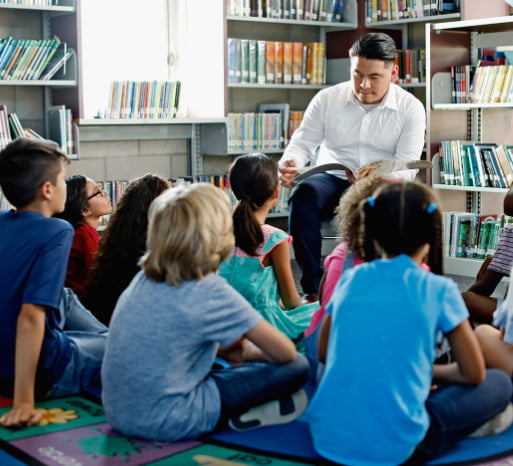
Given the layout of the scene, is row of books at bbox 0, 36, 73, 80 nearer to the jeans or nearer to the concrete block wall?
the concrete block wall

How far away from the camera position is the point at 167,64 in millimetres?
5148

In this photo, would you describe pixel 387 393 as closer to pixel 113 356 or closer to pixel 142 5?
pixel 113 356

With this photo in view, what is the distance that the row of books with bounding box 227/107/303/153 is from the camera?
5046mm

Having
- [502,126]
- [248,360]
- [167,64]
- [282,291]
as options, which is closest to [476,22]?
[502,126]

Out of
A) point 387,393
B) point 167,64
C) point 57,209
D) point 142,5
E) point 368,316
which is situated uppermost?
point 142,5

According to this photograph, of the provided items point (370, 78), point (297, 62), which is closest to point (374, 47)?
point (370, 78)

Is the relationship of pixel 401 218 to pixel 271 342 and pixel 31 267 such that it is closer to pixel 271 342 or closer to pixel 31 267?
pixel 271 342

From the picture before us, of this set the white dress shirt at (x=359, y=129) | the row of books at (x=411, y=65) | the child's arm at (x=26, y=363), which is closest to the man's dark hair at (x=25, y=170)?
the child's arm at (x=26, y=363)

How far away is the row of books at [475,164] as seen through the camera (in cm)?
459

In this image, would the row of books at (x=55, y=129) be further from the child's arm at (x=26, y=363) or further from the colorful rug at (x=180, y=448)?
the colorful rug at (x=180, y=448)

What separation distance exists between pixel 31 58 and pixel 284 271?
214cm

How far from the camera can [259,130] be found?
5172 mm

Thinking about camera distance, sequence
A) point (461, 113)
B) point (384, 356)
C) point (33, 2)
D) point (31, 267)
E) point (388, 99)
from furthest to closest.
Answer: point (461, 113) → point (33, 2) → point (388, 99) → point (31, 267) → point (384, 356)

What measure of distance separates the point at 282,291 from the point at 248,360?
0.58m
